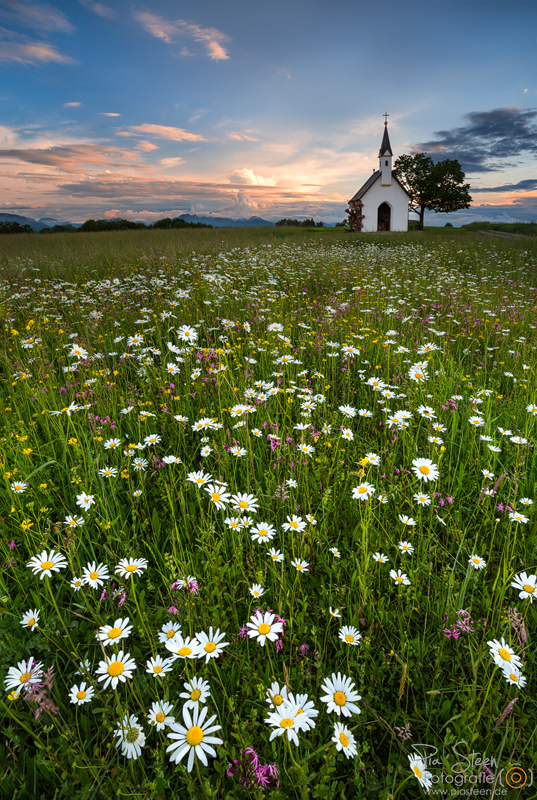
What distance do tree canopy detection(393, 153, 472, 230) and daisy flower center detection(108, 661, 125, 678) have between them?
2127 inches

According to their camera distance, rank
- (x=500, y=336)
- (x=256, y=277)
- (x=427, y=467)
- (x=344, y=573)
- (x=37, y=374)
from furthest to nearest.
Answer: (x=256, y=277), (x=500, y=336), (x=37, y=374), (x=427, y=467), (x=344, y=573)

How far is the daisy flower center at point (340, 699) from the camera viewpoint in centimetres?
122

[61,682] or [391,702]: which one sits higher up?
[61,682]

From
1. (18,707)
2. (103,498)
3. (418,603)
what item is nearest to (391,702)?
(418,603)

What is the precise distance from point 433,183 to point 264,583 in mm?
59110

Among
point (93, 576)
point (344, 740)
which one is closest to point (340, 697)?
point (344, 740)

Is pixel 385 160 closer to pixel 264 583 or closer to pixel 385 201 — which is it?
pixel 385 201

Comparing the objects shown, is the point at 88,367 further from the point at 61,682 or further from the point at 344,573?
the point at 344,573

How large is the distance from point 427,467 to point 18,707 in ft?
7.27

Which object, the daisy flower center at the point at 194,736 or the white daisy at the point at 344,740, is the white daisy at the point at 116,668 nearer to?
the daisy flower center at the point at 194,736

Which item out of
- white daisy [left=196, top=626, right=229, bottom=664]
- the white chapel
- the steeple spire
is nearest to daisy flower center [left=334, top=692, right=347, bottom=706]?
white daisy [left=196, top=626, right=229, bottom=664]

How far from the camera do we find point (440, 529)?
2.30m

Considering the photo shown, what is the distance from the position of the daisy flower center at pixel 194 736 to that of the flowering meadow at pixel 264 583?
0.6 inches

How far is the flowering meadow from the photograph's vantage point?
121cm
